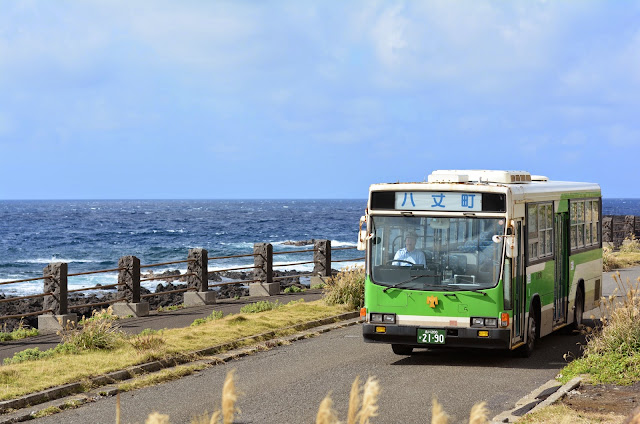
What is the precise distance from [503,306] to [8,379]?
6913mm

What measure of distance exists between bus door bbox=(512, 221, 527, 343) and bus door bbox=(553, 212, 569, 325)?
2.05 metres

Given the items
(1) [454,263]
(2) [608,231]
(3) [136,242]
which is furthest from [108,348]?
(3) [136,242]

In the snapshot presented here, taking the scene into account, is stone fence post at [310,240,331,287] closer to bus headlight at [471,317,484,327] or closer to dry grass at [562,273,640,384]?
bus headlight at [471,317,484,327]

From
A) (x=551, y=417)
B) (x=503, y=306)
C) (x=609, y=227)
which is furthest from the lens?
(x=609, y=227)

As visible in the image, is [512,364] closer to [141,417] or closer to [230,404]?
[141,417]

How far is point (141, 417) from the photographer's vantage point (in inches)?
395

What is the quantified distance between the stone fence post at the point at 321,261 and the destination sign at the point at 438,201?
44.1ft

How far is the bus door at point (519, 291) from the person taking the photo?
13492mm

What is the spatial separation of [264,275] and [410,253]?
12.4 m

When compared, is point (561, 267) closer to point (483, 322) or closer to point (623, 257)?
point (483, 322)

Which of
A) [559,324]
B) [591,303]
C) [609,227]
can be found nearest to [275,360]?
[559,324]

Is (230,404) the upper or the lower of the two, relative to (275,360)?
upper

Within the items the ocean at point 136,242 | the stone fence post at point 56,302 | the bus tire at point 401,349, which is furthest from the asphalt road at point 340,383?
the ocean at point 136,242

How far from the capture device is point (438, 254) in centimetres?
1359
